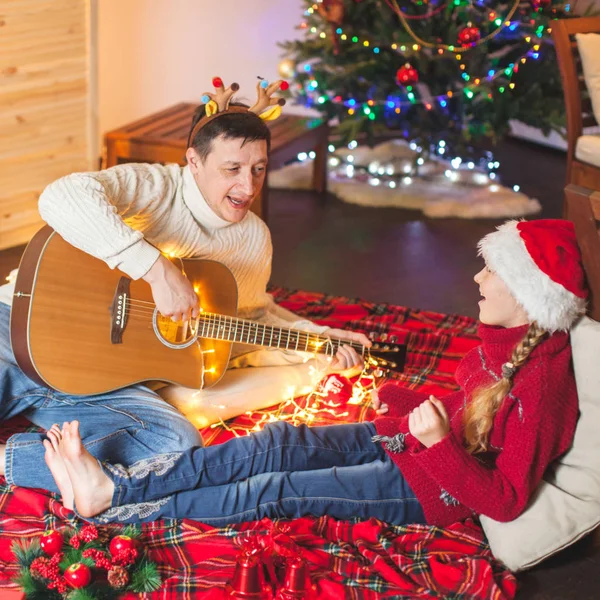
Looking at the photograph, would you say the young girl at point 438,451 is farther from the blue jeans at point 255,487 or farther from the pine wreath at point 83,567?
the pine wreath at point 83,567

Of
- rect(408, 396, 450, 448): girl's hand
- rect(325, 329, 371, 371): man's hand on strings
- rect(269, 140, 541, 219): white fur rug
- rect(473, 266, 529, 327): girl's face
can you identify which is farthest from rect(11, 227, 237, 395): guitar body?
rect(269, 140, 541, 219): white fur rug

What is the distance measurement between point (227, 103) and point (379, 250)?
72.3 inches

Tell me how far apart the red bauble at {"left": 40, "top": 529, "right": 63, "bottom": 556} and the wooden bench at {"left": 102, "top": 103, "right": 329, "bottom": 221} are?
2.03 meters

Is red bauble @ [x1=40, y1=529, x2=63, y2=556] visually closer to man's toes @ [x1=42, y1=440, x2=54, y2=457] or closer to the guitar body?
man's toes @ [x1=42, y1=440, x2=54, y2=457]

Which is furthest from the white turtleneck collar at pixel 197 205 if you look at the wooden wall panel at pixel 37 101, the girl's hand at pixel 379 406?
the wooden wall panel at pixel 37 101

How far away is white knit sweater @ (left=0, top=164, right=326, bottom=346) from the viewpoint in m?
2.15

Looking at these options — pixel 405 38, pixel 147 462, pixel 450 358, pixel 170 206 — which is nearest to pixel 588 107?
pixel 405 38

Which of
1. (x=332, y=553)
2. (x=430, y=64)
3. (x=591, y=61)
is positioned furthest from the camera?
(x=430, y=64)

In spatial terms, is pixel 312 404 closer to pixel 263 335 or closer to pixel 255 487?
pixel 263 335

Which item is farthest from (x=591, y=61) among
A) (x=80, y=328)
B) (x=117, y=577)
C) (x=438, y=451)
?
(x=117, y=577)

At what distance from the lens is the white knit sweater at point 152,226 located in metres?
2.15

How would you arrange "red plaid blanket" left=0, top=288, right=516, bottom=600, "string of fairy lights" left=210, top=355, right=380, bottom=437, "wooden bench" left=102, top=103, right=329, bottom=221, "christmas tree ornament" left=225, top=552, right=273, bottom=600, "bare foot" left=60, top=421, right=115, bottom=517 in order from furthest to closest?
1. "wooden bench" left=102, top=103, right=329, bottom=221
2. "string of fairy lights" left=210, top=355, right=380, bottom=437
3. "bare foot" left=60, top=421, right=115, bottom=517
4. "red plaid blanket" left=0, top=288, right=516, bottom=600
5. "christmas tree ornament" left=225, top=552, right=273, bottom=600

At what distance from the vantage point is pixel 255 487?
2.01 meters

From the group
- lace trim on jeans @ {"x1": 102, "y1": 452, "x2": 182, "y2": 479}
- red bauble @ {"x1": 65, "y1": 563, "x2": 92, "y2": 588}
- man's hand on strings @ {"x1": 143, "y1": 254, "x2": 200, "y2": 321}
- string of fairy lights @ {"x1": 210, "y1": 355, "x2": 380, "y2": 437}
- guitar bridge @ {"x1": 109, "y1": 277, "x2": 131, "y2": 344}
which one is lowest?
string of fairy lights @ {"x1": 210, "y1": 355, "x2": 380, "y2": 437}
